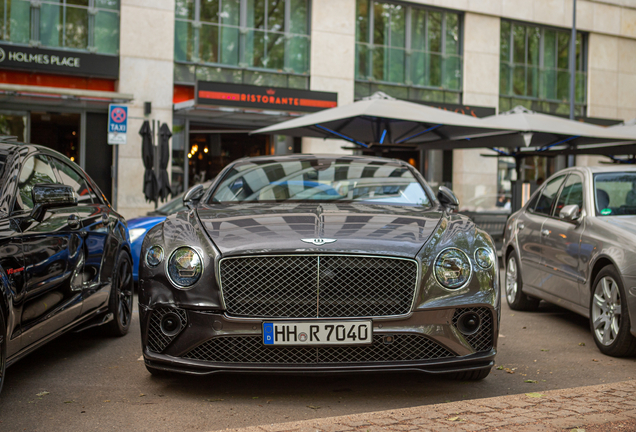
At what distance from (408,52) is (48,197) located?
1927 cm

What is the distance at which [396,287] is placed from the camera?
4.03 m

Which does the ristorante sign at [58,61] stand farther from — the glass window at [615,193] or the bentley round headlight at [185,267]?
the bentley round headlight at [185,267]

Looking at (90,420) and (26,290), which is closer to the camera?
(90,420)

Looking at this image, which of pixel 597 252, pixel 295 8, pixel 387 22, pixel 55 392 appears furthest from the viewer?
pixel 387 22

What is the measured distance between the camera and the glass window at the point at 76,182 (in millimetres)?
5504

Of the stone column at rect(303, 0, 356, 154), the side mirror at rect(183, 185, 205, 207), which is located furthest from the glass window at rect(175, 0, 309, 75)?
the side mirror at rect(183, 185, 205, 207)

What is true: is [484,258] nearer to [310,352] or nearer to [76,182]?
[310,352]

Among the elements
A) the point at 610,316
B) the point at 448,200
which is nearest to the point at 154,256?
the point at 448,200

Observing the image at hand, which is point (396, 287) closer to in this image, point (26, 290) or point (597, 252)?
point (26, 290)

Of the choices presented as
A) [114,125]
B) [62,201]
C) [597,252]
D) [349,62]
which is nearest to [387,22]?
[349,62]

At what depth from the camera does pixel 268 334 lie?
3889mm

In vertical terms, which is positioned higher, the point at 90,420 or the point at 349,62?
the point at 349,62

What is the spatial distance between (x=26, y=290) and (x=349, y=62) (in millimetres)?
18296

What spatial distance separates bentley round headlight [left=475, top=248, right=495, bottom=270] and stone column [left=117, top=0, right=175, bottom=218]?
610 inches
